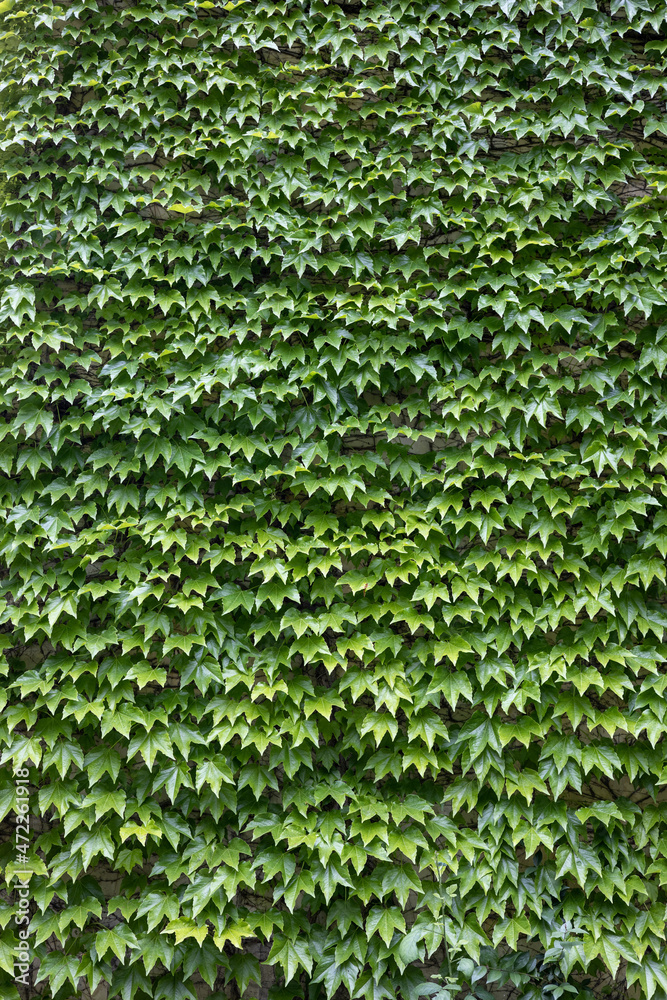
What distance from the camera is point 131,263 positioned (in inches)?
115

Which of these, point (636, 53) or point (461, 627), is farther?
point (636, 53)

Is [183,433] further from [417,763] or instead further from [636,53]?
[636,53]

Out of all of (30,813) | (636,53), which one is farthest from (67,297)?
(636,53)

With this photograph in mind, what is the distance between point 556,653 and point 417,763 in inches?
29.7

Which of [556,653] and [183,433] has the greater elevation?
[183,433]

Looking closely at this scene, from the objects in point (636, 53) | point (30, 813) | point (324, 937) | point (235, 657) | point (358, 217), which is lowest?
point (324, 937)

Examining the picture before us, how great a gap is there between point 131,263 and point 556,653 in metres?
2.55

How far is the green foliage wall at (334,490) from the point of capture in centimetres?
269

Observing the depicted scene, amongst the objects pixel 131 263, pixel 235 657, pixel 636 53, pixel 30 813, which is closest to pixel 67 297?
pixel 131 263

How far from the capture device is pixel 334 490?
9.18ft

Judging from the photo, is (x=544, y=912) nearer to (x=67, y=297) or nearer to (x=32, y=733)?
(x=32, y=733)

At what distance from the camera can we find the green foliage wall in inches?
106

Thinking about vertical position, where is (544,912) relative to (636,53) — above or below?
below

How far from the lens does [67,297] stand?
2.98 meters
